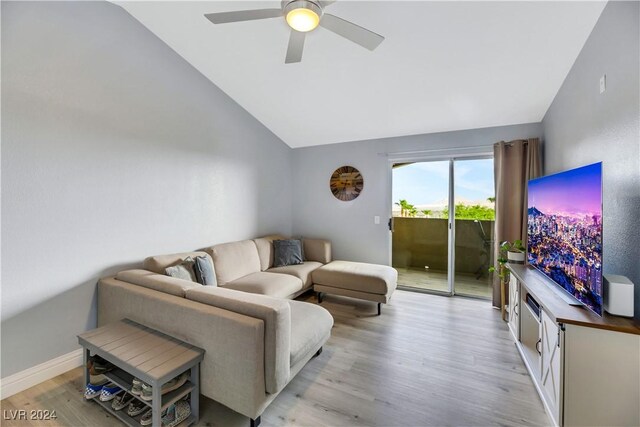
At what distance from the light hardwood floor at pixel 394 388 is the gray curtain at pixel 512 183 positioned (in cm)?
110

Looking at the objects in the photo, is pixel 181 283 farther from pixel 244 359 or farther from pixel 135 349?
pixel 244 359

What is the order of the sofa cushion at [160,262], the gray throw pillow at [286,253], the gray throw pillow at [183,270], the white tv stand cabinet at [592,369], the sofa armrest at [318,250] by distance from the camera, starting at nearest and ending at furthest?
the white tv stand cabinet at [592,369] < the gray throw pillow at [183,270] < the sofa cushion at [160,262] < the gray throw pillow at [286,253] < the sofa armrest at [318,250]

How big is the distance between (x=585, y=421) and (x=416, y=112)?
3015mm

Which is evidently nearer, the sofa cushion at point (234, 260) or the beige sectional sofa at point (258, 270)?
the beige sectional sofa at point (258, 270)

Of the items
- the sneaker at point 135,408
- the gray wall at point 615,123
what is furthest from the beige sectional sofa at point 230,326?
the gray wall at point 615,123

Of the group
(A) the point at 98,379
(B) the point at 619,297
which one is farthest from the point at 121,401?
(B) the point at 619,297

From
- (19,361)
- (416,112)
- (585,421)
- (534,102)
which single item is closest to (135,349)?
(19,361)

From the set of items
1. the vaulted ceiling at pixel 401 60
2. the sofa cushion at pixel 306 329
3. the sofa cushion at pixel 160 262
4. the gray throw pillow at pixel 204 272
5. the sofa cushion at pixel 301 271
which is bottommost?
the sofa cushion at pixel 306 329

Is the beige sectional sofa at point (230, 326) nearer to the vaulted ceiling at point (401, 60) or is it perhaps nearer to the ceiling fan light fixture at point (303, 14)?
the ceiling fan light fixture at point (303, 14)

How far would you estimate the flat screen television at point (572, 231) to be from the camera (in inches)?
56.7

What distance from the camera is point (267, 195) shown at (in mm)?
4199

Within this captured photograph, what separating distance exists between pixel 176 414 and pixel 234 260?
1772 millimetres

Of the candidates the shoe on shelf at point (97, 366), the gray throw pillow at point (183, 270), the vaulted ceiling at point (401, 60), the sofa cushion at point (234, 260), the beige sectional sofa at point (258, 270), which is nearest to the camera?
the shoe on shelf at point (97, 366)

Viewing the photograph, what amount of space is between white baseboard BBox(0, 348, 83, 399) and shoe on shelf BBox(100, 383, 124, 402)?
2.22ft
